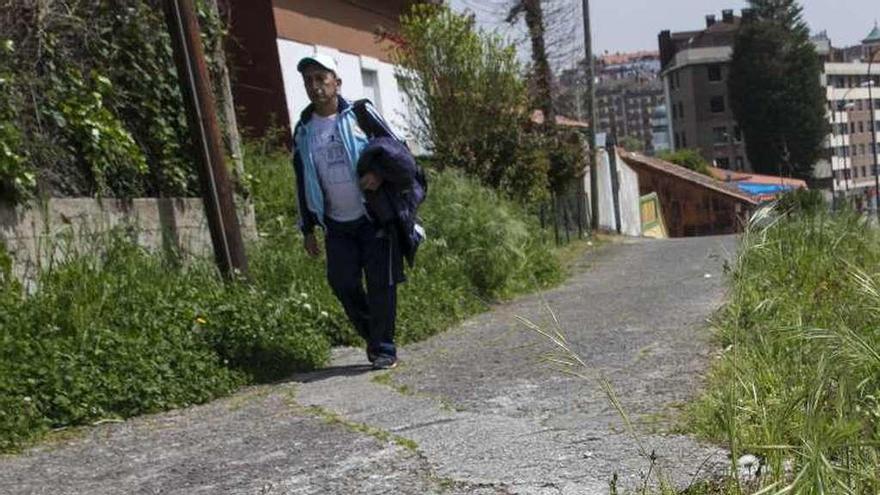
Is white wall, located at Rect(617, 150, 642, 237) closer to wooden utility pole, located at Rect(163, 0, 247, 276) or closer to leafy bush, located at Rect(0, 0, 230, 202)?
leafy bush, located at Rect(0, 0, 230, 202)

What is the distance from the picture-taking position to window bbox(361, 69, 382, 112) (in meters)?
19.2

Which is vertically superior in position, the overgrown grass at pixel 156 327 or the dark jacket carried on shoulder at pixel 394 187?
the dark jacket carried on shoulder at pixel 394 187

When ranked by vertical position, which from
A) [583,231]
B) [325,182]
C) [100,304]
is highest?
[325,182]

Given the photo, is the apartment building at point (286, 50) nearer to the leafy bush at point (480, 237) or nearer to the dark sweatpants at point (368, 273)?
the leafy bush at point (480, 237)

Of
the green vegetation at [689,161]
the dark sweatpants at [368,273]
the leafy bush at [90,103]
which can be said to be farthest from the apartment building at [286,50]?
the green vegetation at [689,161]

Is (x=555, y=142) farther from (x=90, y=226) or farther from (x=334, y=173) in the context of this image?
(x=334, y=173)

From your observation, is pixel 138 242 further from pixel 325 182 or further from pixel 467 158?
pixel 467 158

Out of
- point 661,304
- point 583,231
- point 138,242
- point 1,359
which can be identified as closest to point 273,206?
point 138,242

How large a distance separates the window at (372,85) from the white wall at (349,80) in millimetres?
38

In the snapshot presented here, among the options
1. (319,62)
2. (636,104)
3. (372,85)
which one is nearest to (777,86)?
(372,85)

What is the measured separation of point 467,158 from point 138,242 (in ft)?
28.5

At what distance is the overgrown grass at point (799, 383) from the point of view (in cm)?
283

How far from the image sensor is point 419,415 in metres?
4.70

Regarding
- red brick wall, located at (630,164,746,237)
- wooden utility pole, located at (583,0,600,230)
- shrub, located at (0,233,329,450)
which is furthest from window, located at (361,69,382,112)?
red brick wall, located at (630,164,746,237)
